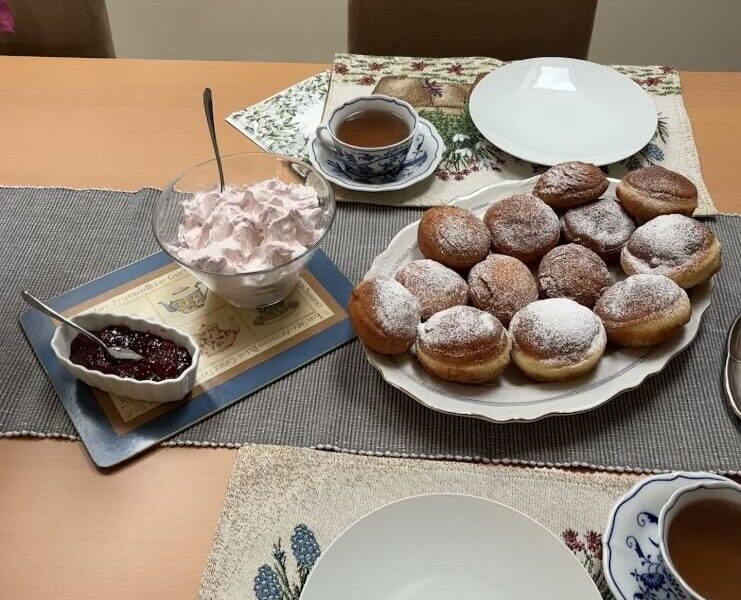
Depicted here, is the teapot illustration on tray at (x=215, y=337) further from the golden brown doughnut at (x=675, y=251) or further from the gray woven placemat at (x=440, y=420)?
the golden brown doughnut at (x=675, y=251)

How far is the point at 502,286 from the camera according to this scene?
912mm

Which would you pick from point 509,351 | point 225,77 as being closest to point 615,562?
point 509,351

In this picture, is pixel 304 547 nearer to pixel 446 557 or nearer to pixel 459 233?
pixel 446 557

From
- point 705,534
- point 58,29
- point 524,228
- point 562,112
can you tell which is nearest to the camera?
point 705,534

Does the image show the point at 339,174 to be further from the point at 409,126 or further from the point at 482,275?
the point at 482,275

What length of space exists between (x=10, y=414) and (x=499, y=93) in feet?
3.23

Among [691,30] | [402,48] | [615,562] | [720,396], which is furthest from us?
[691,30]

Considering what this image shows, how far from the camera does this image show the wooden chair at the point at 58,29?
150 cm

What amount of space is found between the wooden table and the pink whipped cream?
0.25 meters

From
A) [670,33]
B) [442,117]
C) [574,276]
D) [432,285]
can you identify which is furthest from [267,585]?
[670,33]

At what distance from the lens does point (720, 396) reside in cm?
88

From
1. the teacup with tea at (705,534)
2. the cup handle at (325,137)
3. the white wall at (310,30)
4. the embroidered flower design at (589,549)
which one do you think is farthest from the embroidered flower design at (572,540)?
the white wall at (310,30)

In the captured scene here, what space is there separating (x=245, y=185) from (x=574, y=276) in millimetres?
512

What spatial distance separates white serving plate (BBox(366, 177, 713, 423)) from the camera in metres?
0.82
